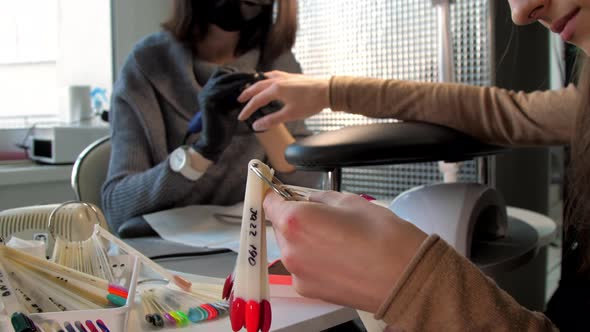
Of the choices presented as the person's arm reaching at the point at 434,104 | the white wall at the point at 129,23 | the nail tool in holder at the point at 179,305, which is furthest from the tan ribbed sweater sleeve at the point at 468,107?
the white wall at the point at 129,23

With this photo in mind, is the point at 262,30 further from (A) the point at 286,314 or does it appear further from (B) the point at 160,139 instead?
(A) the point at 286,314

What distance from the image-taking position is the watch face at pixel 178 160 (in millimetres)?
932

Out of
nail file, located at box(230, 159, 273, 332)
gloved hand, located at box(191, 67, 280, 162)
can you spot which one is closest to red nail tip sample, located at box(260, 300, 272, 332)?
nail file, located at box(230, 159, 273, 332)

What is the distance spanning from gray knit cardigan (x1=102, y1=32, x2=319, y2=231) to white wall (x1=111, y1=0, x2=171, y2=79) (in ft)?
2.34

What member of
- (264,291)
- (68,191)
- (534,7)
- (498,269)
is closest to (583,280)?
(498,269)

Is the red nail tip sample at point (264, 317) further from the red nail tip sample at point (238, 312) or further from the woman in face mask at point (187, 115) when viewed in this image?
the woman in face mask at point (187, 115)

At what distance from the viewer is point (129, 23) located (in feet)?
5.98

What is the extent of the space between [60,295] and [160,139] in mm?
754

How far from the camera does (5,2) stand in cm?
165

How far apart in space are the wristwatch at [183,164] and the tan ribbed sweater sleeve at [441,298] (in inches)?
27.2

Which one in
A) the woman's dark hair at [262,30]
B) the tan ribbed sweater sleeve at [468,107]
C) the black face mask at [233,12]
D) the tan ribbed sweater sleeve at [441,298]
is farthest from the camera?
the woman's dark hair at [262,30]

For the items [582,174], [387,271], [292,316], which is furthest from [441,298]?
[582,174]

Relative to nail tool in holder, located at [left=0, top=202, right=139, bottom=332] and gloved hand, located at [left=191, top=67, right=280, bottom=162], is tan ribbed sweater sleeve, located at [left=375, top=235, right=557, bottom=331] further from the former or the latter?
gloved hand, located at [left=191, top=67, right=280, bottom=162]

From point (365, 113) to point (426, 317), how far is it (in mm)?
492
